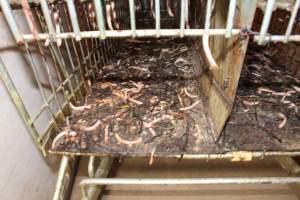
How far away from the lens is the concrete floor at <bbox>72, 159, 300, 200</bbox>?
4.76 ft

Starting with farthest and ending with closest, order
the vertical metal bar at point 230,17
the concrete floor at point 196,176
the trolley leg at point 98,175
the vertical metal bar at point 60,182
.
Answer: the concrete floor at point 196,176 < the trolley leg at point 98,175 < the vertical metal bar at point 60,182 < the vertical metal bar at point 230,17

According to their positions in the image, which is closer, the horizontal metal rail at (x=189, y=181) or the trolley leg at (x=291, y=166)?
the horizontal metal rail at (x=189, y=181)

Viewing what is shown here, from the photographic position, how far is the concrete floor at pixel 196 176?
1451 millimetres

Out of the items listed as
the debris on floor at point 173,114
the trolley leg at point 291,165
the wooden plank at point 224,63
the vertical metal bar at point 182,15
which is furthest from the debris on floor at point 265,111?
the vertical metal bar at point 182,15

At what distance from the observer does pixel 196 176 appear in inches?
61.9

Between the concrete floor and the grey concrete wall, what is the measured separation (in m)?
Result: 0.45

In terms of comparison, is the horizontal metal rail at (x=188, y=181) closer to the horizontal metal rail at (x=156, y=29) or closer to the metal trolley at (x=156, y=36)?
the metal trolley at (x=156, y=36)

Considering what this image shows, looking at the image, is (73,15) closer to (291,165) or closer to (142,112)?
(142,112)

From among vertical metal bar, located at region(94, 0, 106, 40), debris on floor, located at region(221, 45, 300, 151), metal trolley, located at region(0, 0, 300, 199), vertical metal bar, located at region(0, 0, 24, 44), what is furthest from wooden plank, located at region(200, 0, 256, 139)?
vertical metal bar, located at region(0, 0, 24, 44)

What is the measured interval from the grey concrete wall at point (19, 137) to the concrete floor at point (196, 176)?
448 mm

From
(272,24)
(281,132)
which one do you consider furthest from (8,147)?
(272,24)

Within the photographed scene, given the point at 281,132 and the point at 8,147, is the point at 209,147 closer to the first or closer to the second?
Result: the point at 281,132

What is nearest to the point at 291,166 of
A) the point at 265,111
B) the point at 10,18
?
the point at 265,111

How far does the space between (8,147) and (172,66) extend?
108cm
